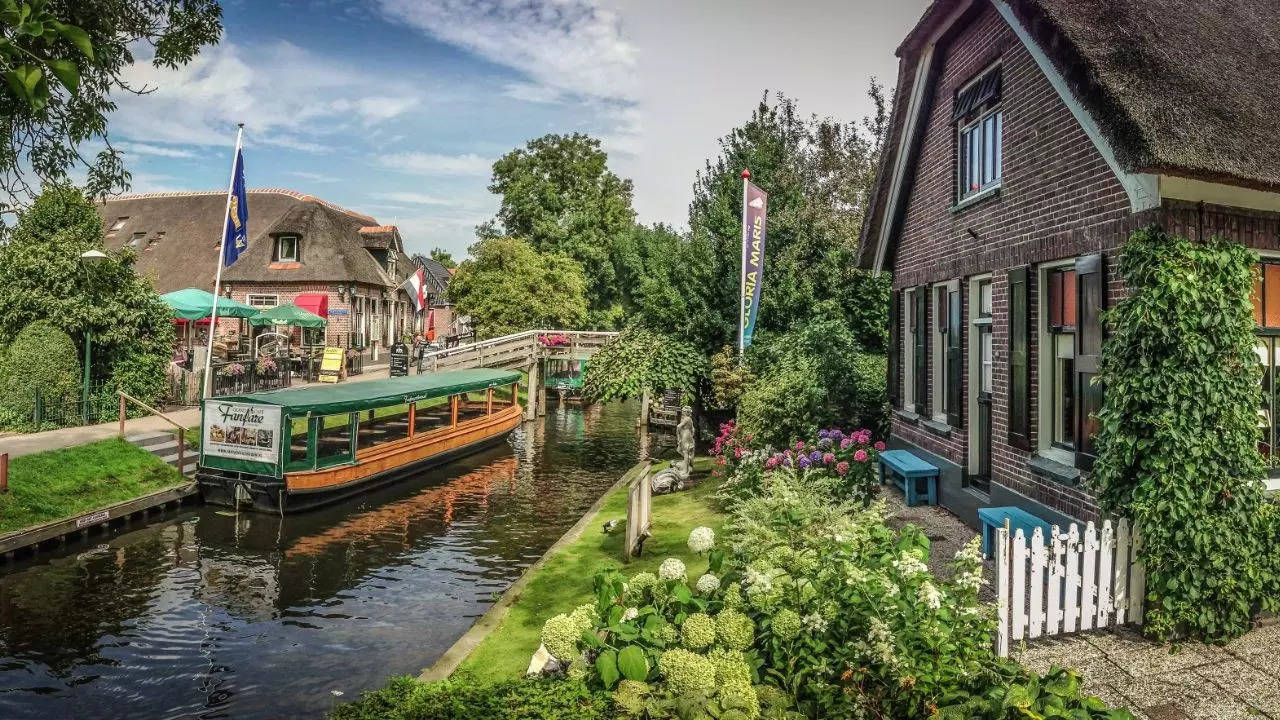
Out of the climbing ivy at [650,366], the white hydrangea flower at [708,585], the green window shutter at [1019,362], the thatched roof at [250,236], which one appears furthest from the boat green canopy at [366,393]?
the thatched roof at [250,236]

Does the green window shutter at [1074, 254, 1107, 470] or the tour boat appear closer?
the green window shutter at [1074, 254, 1107, 470]

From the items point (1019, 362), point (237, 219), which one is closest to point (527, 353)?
point (237, 219)

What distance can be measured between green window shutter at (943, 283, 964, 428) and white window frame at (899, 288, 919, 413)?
1.70 m

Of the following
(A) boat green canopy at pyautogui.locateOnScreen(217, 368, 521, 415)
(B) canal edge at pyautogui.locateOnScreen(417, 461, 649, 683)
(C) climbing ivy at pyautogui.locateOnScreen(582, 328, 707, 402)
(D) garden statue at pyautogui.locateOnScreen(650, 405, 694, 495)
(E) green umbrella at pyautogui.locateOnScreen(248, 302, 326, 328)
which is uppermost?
(E) green umbrella at pyautogui.locateOnScreen(248, 302, 326, 328)

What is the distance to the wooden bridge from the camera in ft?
105

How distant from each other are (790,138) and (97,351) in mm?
22588

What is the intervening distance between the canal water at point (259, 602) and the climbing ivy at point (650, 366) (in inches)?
168

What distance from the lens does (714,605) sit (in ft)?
21.2

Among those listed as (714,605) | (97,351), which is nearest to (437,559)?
(714,605)

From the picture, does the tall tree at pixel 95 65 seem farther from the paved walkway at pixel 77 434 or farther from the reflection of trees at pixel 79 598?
the paved walkway at pixel 77 434

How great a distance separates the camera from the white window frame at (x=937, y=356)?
12.3 metres

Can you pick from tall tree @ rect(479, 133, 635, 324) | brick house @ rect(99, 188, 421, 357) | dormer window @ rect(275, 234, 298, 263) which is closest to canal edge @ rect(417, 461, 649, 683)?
brick house @ rect(99, 188, 421, 357)

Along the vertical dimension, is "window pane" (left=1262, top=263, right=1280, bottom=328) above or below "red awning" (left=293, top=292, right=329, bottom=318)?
below

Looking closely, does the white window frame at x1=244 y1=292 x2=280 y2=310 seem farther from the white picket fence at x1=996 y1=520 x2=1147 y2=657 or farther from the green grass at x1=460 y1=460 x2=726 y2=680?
the white picket fence at x1=996 y1=520 x2=1147 y2=657
